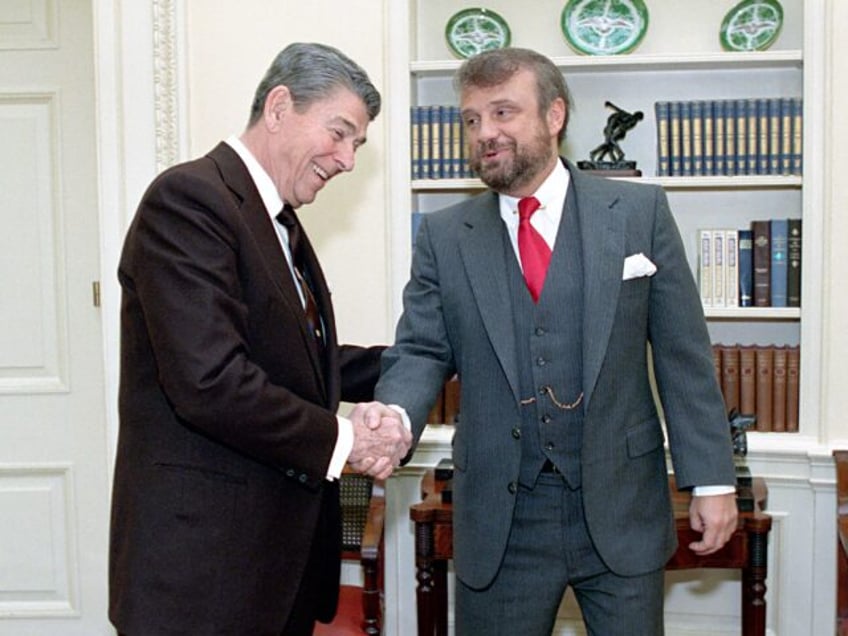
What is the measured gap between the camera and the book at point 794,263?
10.7 feet

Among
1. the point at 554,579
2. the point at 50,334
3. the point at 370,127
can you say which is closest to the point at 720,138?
the point at 370,127

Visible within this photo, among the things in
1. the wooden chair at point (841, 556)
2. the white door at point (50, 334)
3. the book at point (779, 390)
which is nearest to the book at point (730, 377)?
the book at point (779, 390)

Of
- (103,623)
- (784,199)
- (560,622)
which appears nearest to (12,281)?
(103,623)

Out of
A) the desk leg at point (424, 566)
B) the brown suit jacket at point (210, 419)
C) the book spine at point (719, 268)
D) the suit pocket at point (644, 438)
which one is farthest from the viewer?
the book spine at point (719, 268)

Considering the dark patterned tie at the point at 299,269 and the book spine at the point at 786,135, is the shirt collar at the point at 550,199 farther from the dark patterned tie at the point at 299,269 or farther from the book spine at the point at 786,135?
the book spine at the point at 786,135

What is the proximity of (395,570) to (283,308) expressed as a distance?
1.83 meters

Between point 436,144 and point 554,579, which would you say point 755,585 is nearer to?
point 554,579

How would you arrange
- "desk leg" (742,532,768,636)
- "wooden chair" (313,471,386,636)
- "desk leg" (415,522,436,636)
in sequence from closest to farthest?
"wooden chair" (313,471,386,636) < "desk leg" (742,532,768,636) < "desk leg" (415,522,436,636)

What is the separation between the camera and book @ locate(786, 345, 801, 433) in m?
3.29

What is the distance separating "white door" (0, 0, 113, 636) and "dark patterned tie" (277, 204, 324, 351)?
63.9 inches

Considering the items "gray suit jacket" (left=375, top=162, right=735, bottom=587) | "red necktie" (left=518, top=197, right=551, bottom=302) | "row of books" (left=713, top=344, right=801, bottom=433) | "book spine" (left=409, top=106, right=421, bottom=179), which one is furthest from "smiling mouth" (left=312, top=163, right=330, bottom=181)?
"row of books" (left=713, top=344, right=801, bottom=433)

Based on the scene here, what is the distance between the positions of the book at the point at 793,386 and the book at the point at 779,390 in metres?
0.01

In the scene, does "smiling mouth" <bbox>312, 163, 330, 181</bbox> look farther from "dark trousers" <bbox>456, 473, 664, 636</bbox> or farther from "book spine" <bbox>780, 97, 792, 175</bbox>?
"book spine" <bbox>780, 97, 792, 175</bbox>

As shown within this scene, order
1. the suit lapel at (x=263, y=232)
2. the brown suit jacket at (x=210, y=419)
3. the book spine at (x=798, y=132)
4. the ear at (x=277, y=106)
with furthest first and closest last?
the book spine at (x=798, y=132)
the ear at (x=277, y=106)
the suit lapel at (x=263, y=232)
the brown suit jacket at (x=210, y=419)
